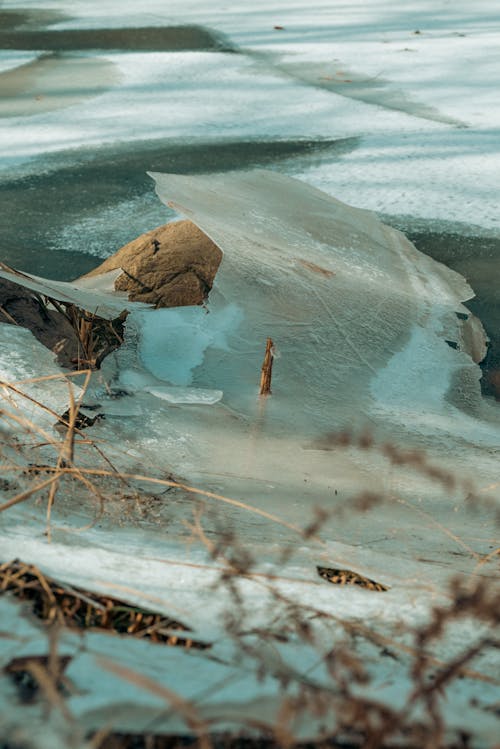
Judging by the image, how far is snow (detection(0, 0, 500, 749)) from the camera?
2.95 feet

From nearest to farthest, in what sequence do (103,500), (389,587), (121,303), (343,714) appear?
1. (343,714)
2. (389,587)
3. (103,500)
4. (121,303)

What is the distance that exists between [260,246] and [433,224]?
3.30 feet

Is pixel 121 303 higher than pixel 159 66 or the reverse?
the reverse

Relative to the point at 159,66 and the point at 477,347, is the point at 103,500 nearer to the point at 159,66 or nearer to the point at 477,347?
the point at 477,347

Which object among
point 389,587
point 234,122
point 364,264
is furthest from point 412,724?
point 234,122

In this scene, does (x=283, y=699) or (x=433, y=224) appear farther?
(x=433, y=224)

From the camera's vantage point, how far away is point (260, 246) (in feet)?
7.71

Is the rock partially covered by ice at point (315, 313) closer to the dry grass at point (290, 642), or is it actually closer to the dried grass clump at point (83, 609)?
the dry grass at point (290, 642)

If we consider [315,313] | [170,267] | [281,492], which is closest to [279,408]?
[281,492]

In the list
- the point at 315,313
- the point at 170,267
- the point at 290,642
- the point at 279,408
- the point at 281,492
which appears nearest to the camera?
→ the point at 290,642

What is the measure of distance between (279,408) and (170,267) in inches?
27.5

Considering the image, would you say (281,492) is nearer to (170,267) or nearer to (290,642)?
(290,642)

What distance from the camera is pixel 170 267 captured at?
7.72 feet

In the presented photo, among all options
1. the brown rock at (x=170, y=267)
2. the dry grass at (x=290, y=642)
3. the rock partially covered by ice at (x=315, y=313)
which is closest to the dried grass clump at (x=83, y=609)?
the dry grass at (x=290, y=642)
